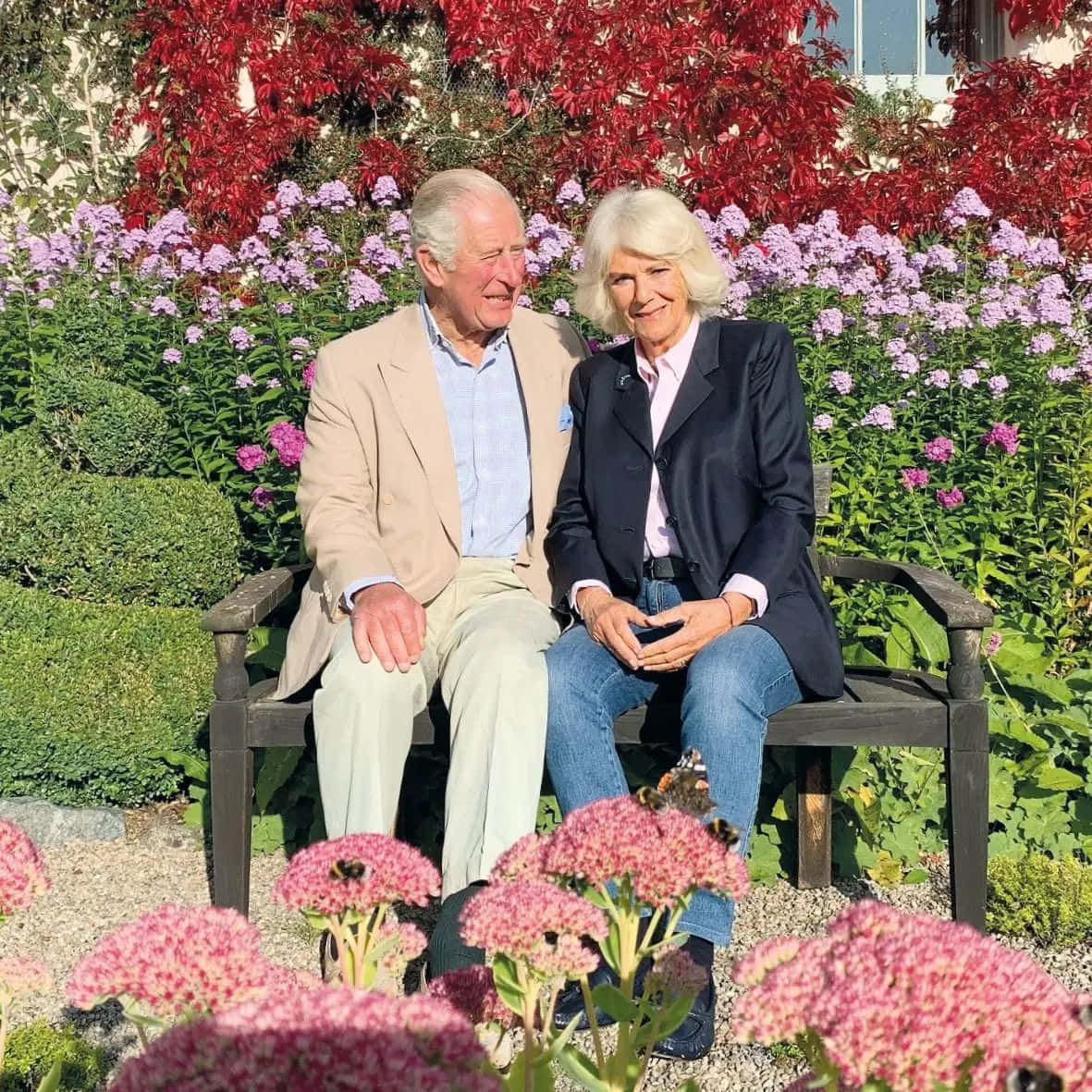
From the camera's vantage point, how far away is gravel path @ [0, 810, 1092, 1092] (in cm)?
263

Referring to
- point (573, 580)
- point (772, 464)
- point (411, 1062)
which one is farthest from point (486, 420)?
point (411, 1062)

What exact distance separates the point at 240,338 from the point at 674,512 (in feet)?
6.10

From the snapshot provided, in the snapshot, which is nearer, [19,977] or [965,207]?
[19,977]

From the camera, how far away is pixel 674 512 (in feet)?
10.1

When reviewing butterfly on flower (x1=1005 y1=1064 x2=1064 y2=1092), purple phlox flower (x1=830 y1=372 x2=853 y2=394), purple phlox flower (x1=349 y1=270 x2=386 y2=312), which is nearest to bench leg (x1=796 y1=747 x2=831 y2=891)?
purple phlox flower (x1=830 y1=372 x2=853 y2=394)

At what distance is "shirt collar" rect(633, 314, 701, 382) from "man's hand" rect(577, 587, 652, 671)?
0.53m

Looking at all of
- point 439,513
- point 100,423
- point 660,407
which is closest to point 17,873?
point 439,513

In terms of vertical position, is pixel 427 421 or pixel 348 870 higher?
pixel 427 421

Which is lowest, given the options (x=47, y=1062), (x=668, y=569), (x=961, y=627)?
(x=47, y=1062)

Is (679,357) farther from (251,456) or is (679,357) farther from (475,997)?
(475,997)

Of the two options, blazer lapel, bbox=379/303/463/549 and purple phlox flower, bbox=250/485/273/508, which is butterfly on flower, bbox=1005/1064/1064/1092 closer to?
blazer lapel, bbox=379/303/463/549

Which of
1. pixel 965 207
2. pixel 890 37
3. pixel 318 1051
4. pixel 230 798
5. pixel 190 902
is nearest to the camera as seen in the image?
pixel 318 1051

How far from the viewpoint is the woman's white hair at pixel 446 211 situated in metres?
3.12

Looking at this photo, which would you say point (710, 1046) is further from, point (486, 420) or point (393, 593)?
point (486, 420)
